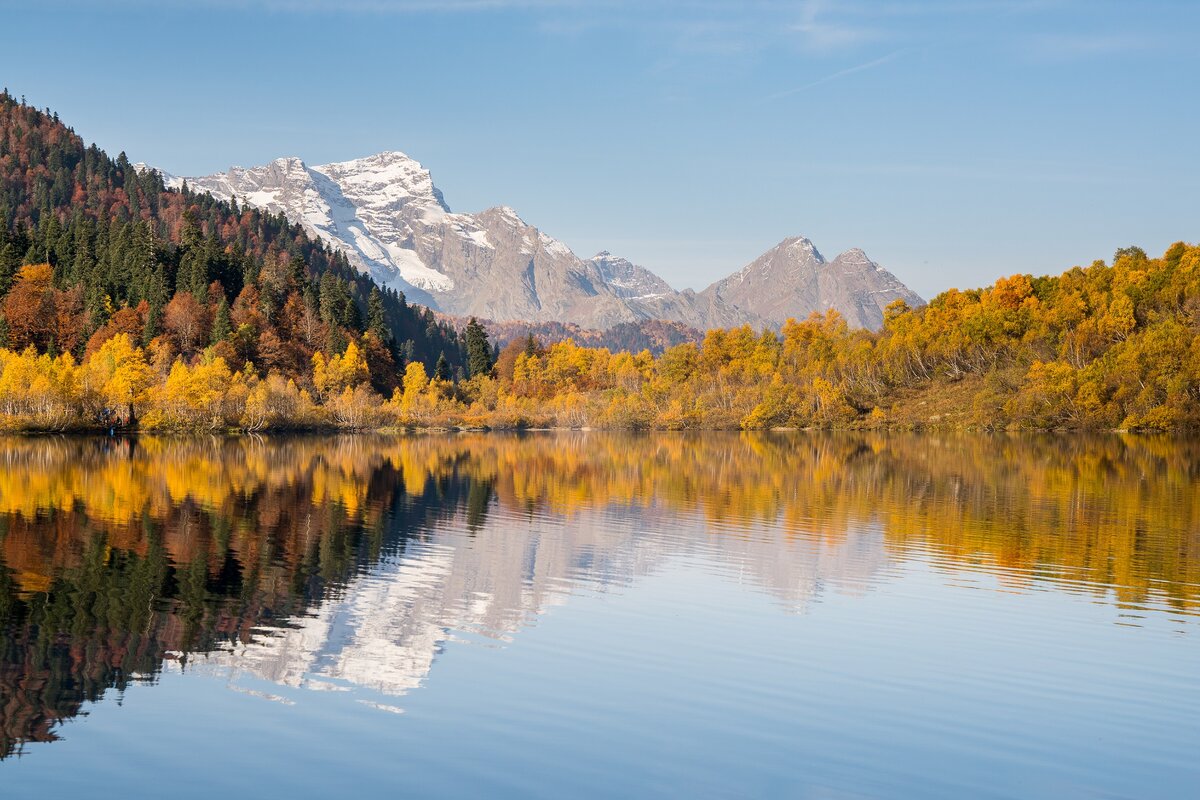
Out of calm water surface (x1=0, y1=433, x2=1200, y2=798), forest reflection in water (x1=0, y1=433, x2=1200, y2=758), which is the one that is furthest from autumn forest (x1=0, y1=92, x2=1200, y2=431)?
calm water surface (x1=0, y1=433, x2=1200, y2=798)

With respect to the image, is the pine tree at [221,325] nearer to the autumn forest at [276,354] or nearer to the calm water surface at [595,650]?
the autumn forest at [276,354]

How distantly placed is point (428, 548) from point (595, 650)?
17.9 m

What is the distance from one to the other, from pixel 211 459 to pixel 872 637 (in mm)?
77790

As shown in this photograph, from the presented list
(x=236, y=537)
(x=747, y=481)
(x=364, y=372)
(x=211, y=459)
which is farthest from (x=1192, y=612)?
(x=364, y=372)

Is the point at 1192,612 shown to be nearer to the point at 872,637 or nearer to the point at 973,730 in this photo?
the point at 872,637

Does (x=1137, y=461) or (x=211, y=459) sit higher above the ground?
(x=1137, y=461)

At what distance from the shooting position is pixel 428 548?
42.3 metres

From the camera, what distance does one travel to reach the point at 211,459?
93125 mm

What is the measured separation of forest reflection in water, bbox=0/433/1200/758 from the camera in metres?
24.8

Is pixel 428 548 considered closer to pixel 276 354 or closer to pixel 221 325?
pixel 221 325

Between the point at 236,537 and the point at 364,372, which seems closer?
the point at 236,537

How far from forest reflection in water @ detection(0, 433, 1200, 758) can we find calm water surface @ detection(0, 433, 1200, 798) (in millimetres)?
189

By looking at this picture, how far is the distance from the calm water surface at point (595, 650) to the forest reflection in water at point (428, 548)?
19cm

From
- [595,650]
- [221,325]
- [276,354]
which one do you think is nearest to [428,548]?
[595,650]
